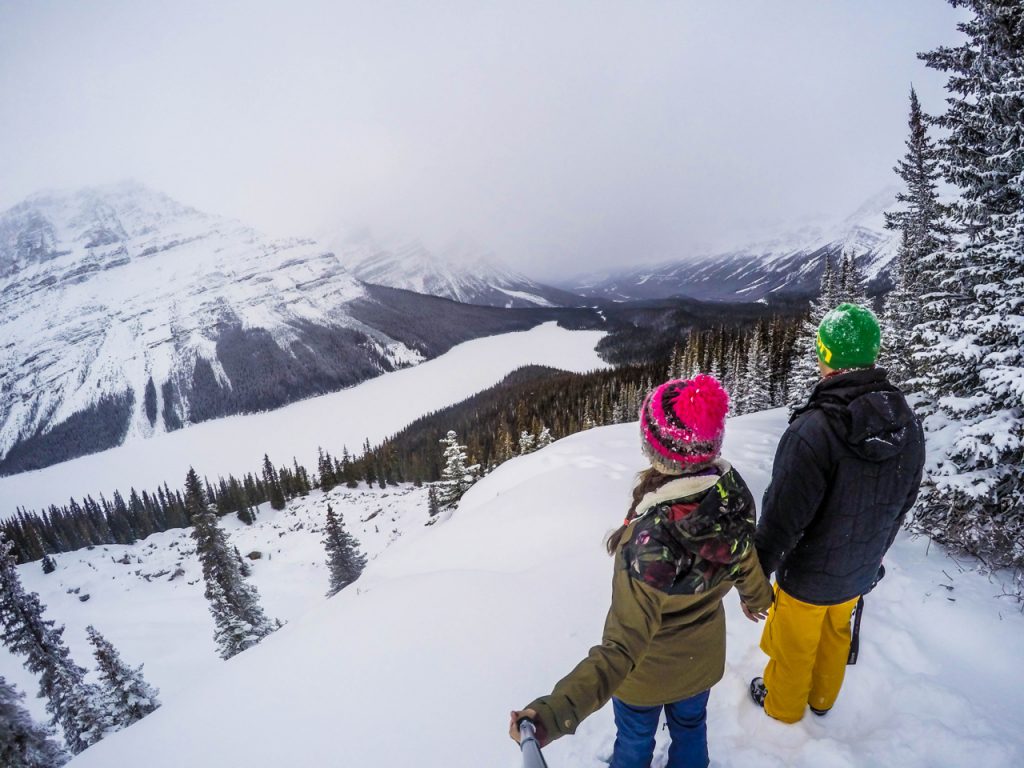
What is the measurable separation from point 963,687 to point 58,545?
111634mm

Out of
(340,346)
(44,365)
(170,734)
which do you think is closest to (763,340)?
(170,734)

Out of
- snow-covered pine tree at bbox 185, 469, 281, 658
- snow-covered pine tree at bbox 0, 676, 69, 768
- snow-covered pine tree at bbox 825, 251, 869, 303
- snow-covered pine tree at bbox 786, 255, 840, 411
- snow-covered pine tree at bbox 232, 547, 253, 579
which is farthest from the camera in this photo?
snow-covered pine tree at bbox 232, 547, 253, 579

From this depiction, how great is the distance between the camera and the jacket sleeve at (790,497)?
2.51m

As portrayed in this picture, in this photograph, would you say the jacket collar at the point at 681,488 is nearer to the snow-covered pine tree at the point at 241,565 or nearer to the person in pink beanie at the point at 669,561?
the person in pink beanie at the point at 669,561

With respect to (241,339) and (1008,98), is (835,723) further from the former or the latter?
(241,339)

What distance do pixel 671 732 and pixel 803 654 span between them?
1118 millimetres

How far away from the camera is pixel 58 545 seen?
73.3m

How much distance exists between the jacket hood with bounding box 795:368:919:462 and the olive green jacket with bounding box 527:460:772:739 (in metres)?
0.90

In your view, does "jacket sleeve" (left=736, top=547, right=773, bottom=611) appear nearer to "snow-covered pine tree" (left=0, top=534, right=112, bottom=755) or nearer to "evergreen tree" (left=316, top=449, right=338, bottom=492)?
"snow-covered pine tree" (left=0, top=534, right=112, bottom=755)

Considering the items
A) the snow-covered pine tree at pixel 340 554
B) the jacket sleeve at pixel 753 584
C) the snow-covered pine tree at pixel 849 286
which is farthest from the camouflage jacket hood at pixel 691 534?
the snow-covered pine tree at pixel 340 554

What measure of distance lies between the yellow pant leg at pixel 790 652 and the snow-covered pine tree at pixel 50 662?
77.5 feet

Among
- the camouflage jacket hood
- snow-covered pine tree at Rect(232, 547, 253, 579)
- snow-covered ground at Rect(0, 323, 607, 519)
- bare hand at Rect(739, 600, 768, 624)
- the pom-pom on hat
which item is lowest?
snow-covered ground at Rect(0, 323, 607, 519)

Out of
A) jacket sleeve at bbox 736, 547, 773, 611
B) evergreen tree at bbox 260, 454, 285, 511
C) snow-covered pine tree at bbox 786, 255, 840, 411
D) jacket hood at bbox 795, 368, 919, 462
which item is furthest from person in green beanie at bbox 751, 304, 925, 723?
evergreen tree at bbox 260, 454, 285, 511

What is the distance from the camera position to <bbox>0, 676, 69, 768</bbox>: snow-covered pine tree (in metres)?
12.1
